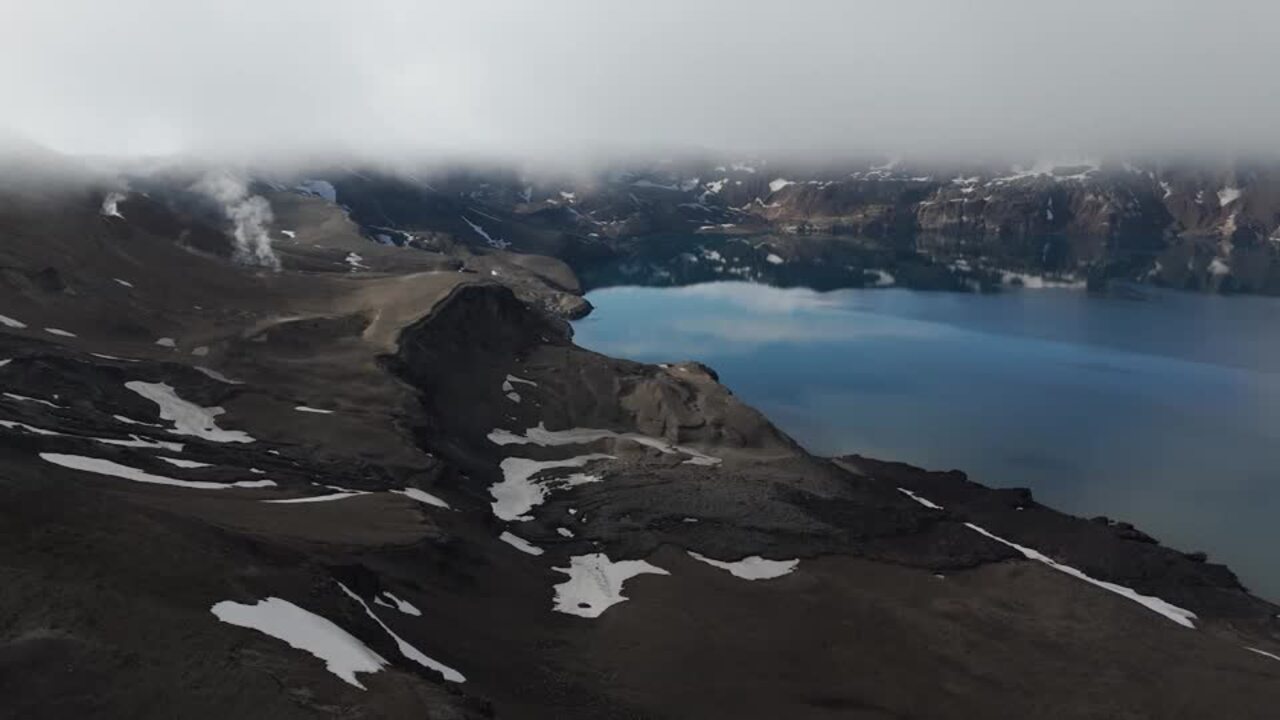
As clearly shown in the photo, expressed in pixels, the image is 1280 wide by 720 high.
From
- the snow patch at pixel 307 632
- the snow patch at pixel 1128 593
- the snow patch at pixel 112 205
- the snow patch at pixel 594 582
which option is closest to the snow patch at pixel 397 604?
the snow patch at pixel 307 632

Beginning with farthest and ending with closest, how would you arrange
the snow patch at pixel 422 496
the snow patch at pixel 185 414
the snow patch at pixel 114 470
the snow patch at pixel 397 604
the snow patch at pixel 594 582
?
the snow patch at pixel 185 414 < the snow patch at pixel 422 496 < the snow patch at pixel 594 582 < the snow patch at pixel 114 470 < the snow patch at pixel 397 604

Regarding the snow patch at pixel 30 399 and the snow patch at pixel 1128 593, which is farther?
the snow patch at pixel 1128 593

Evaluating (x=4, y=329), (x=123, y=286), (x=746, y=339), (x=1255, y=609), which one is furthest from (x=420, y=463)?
(x=746, y=339)

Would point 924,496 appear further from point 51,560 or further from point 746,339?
point 746,339

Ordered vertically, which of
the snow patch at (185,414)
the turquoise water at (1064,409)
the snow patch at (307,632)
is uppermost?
the snow patch at (307,632)

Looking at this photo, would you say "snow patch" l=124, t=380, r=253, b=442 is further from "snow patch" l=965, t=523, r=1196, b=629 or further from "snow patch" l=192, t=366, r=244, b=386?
"snow patch" l=965, t=523, r=1196, b=629

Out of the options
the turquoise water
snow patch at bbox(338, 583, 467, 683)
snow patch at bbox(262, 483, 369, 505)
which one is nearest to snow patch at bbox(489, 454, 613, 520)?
snow patch at bbox(262, 483, 369, 505)

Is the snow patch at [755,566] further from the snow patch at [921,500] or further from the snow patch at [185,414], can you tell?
the snow patch at [185,414]
